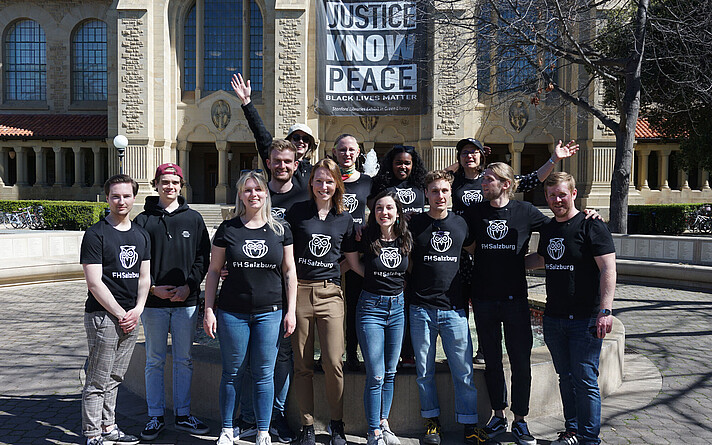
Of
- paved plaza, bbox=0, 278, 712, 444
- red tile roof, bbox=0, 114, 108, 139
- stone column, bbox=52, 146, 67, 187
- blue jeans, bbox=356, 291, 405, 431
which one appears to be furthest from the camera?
stone column, bbox=52, 146, 67, 187

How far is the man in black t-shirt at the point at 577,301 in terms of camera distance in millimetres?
4191

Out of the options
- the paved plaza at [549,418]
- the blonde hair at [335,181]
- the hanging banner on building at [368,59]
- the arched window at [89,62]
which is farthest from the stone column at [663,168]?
the arched window at [89,62]

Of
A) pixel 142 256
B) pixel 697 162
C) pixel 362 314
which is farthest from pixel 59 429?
pixel 697 162

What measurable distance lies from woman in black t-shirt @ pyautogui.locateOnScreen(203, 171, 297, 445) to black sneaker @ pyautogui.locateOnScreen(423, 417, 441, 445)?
48.1 inches

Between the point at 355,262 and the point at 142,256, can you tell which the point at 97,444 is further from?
the point at 355,262

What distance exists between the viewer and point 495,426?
4582mm

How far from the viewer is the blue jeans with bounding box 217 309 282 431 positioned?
4.22m

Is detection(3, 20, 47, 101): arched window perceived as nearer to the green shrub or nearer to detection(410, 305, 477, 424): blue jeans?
the green shrub

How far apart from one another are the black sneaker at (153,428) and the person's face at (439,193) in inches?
109

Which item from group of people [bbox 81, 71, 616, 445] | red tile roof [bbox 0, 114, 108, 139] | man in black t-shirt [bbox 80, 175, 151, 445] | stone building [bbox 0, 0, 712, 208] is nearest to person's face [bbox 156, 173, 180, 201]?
group of people [bbox 81, 71, 616, 445]

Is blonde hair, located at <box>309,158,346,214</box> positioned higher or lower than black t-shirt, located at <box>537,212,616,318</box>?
higher

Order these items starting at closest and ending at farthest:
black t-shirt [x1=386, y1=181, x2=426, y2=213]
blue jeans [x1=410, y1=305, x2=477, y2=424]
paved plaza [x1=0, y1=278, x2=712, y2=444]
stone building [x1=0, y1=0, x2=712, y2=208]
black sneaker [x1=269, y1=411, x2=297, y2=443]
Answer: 1. blue jeans [x1=410, y1=305, x2=477, y2=424]
2. black sneaker [x1=269, y1=411, x2=297, y2=443]
3. paved plaza [x1=0, y1=278, x2=712, y2=444]
4. black t-shirt [x1=386, y1=181, x2=426, y2=213]
5. stone building [x1=0, y1=0, x2=712, y2=208]

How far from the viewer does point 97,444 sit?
4320 millimetres

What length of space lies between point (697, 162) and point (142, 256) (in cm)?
2342
